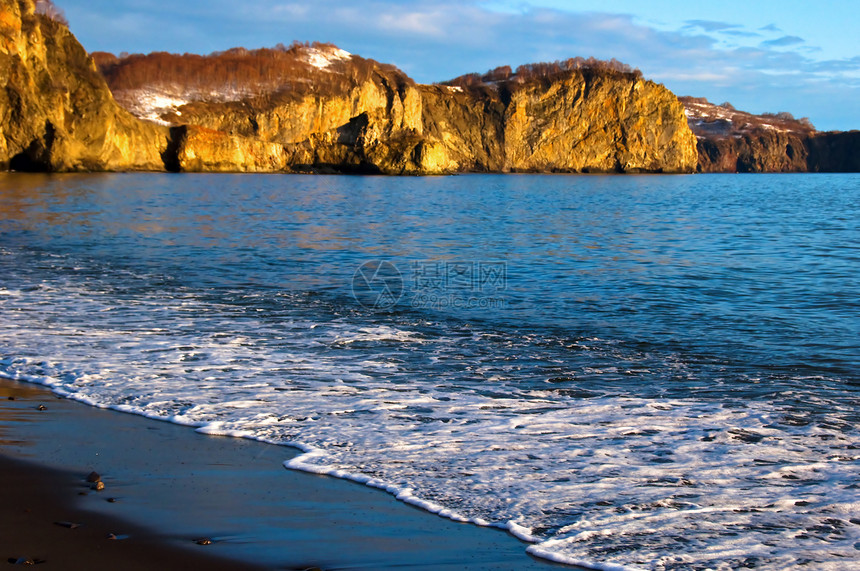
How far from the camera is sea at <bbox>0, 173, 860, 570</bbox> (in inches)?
158

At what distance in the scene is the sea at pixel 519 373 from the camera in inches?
158

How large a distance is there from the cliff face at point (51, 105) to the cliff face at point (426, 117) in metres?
29.0

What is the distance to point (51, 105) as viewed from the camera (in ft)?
226

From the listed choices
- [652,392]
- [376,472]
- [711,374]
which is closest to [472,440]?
[376,472]

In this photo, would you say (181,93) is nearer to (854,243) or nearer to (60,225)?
(60,225)

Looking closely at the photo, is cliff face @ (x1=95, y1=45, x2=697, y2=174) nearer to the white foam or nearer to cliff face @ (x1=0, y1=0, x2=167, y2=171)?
cliff face @ (x1=0, y1=0, x2=167, y2=171)

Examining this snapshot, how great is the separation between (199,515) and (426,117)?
156 metres

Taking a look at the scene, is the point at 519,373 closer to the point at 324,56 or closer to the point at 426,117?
the point at 324,56

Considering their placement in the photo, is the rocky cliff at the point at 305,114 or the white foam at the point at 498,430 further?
the rocky cliff at the point at 305,114

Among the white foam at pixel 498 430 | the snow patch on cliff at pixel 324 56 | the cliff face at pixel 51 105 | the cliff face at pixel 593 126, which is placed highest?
the snow patch on cliff at pixel 324 56

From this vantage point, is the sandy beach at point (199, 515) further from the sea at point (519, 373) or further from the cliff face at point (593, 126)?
the cliff face at point (593, 126)

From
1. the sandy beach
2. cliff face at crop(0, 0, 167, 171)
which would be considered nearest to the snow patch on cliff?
cliff face at crop(0, 0, 167, 171)

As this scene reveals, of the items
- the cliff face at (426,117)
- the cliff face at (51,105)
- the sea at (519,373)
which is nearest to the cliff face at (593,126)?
the cliff face at (426,117)

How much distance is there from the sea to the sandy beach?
0.26 metres
